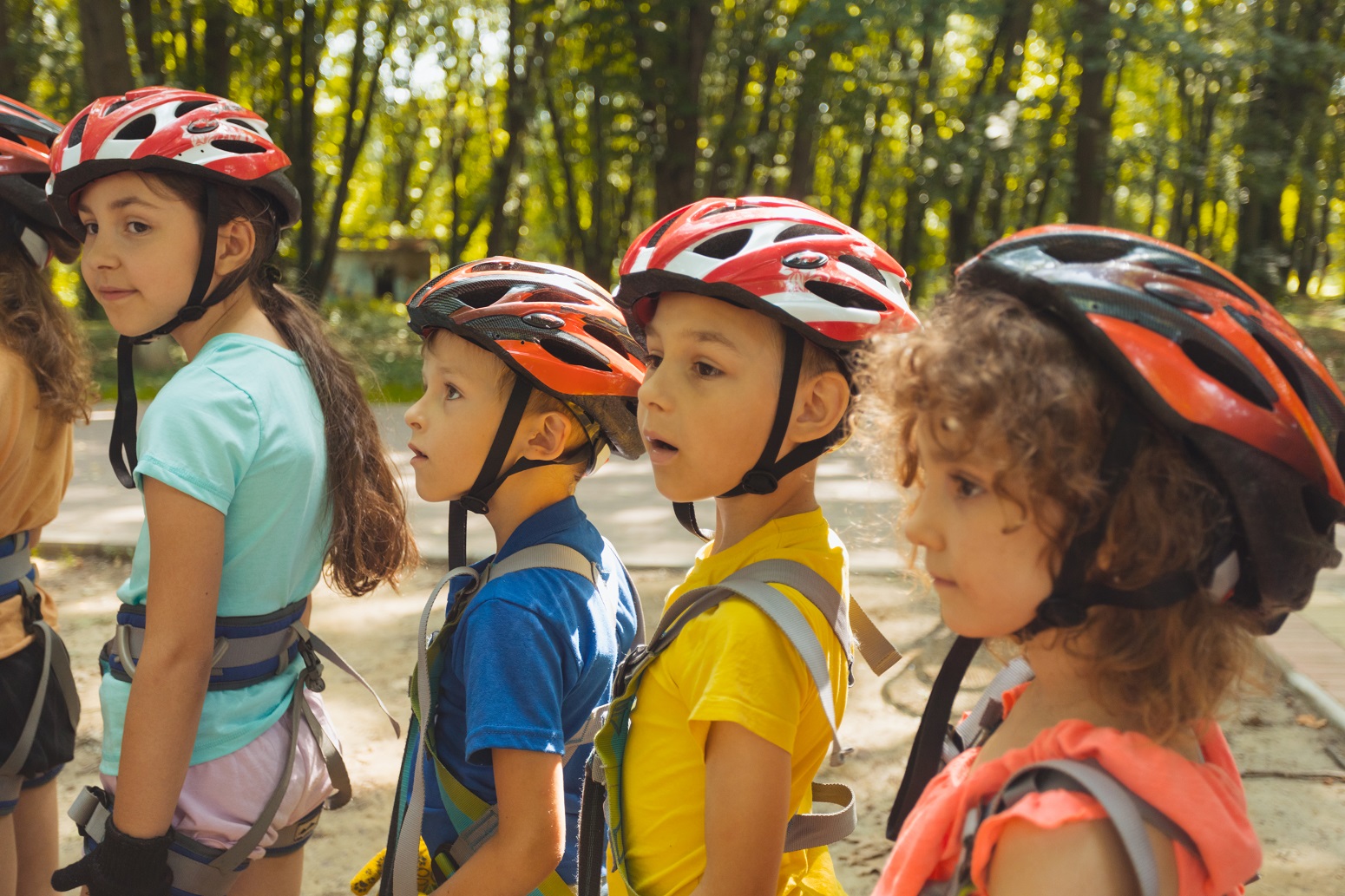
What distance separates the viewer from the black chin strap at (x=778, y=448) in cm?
196

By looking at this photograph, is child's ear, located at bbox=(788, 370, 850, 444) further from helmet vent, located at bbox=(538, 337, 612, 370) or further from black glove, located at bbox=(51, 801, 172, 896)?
black glove, located at bbox=(51, 801, 172, 896)

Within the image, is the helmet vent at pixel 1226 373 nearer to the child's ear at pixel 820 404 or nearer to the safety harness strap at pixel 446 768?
the child's ear at pixel 820 404

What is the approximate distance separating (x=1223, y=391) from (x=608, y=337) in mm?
1332

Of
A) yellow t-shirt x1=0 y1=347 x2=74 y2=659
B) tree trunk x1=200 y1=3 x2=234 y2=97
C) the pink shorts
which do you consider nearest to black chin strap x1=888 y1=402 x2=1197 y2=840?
the pink shorts

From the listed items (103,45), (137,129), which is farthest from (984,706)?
(103,45)

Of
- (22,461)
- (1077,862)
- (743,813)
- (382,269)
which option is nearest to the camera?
(1077,862)

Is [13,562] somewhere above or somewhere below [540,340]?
below

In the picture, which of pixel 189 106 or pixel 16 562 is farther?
pixel 16 562

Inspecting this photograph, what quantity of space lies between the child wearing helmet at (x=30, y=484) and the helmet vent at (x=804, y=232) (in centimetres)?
187

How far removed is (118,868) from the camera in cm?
209

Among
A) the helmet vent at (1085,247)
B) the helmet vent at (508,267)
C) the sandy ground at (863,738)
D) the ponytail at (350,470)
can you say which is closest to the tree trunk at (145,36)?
the sandy ground at (863,738)

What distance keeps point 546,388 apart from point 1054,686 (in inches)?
46.5

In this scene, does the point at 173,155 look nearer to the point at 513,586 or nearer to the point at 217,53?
the point at 513,586

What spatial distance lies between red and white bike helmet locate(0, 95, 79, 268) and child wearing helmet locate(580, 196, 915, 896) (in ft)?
5.64
